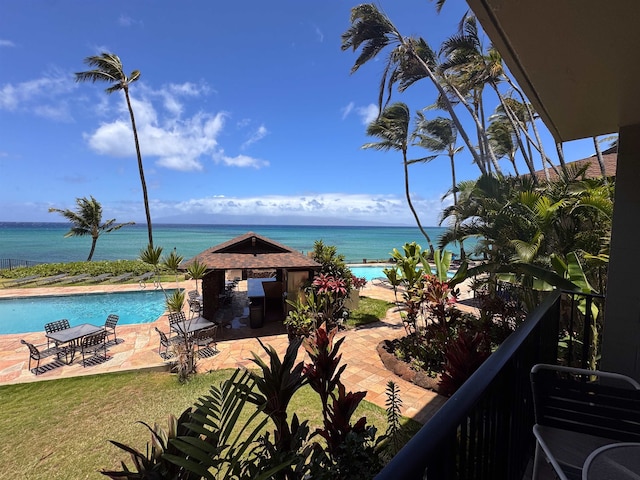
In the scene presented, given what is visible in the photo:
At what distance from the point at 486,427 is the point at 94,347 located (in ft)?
33.5

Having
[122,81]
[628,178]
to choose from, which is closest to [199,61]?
[122,81]

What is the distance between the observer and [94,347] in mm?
8219

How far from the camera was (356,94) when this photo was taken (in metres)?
24.5

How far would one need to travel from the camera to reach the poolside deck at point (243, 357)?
18.7 feet

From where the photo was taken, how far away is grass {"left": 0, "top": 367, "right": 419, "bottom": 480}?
13.7ft

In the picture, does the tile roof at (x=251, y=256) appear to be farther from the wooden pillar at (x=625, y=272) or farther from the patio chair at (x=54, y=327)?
the wooden pillar at (x=625, y=272)

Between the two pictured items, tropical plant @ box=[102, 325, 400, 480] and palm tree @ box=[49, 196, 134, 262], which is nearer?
tropical plant @ box=[102, 325, 400, 480]

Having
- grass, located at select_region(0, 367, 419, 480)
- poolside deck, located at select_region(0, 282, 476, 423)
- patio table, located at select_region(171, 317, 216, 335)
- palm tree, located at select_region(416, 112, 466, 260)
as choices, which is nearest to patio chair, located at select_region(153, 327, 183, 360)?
poolside deck, located at select_region(0, 282, 476, 423)

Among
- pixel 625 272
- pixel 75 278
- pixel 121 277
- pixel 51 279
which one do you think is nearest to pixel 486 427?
pixel 625 272

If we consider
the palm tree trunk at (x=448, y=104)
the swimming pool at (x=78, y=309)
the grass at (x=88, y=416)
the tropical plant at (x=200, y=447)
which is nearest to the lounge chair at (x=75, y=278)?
the swimming pool at (x=78, y=309)

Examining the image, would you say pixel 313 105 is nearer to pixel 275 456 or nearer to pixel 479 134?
pixel 479 134

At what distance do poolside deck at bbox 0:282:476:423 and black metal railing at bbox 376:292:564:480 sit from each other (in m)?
3.27

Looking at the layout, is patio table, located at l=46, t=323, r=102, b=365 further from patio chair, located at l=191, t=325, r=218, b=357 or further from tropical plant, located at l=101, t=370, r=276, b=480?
tropical plant, located at l=101, t=370, r=276, b=480

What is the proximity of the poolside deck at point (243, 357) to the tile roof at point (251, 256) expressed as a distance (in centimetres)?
223
